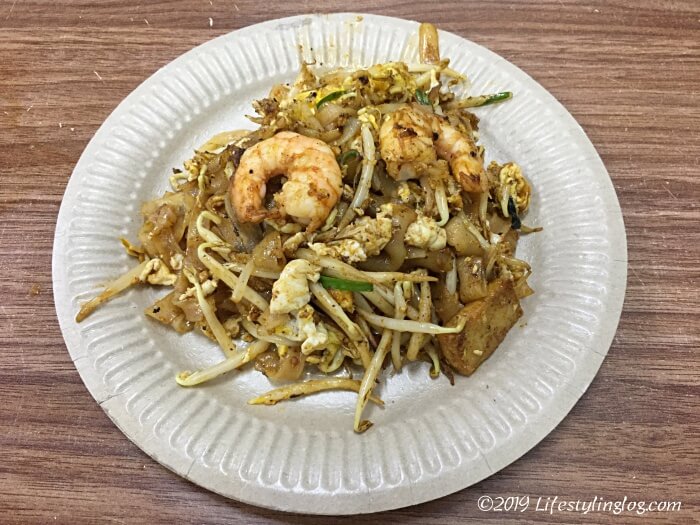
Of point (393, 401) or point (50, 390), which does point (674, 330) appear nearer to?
point (393, 401)

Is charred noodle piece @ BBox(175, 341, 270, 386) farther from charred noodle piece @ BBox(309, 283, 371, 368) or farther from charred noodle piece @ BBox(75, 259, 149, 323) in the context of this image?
charred noodle piece @ BBox(75, 259, 149, 323)

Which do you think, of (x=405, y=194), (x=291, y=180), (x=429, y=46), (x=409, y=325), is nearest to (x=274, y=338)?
(x=409, y=325)

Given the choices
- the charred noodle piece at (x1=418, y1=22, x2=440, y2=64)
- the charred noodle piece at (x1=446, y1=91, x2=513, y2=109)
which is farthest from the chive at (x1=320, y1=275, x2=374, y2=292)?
the charred noodle piece at (x1=418, y1=22, x2=440, y2=64)

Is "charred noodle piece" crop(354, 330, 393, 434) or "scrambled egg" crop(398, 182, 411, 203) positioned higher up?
"scrambled egg" crop(398, 182, 411, 203)

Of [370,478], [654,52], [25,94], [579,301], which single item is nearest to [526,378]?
[579,301]

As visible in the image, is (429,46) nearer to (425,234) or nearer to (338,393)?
(425,234)

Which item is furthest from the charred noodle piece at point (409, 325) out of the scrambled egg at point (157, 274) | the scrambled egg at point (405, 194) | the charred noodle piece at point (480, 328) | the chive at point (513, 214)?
the scrambled egg at point (157, 274)
